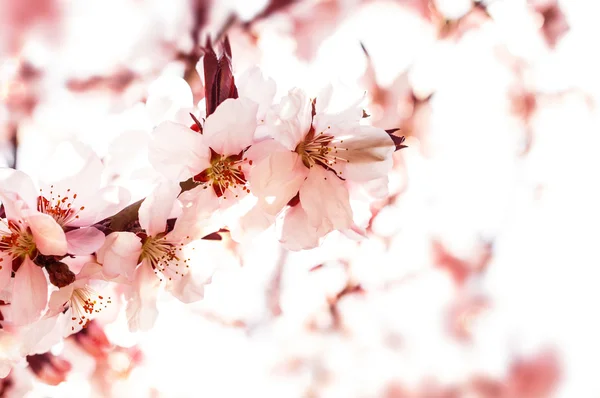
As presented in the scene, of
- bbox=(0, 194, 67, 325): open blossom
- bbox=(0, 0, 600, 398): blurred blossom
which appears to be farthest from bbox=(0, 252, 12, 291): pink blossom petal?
bbox=(0, 0, 600, 398): blurred blossom

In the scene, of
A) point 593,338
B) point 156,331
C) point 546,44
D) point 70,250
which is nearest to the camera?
point 70,250

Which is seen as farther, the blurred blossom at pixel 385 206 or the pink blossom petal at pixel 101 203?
the blurred blossom at pixel 385 206

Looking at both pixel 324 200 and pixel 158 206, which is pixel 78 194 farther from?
pixel 324 200

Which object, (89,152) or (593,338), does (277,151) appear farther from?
(593,338)

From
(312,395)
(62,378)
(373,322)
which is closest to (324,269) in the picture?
(373,322)

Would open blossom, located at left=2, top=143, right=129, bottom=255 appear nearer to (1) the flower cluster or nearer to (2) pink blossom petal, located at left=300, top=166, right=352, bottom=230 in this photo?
(1) the flower cluster

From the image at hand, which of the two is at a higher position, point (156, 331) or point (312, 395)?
point (156, 331)

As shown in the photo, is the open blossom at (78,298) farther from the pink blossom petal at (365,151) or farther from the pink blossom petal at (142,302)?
the pink blossom petal at (365,151)

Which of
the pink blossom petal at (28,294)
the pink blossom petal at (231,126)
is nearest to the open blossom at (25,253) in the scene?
the pink blossom petal at (28,294)
